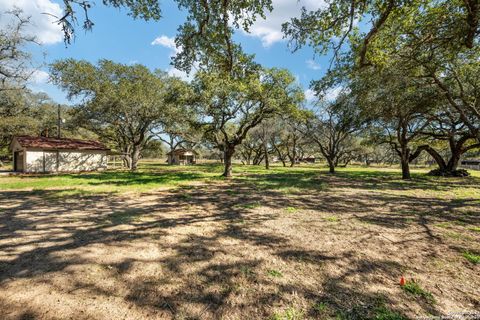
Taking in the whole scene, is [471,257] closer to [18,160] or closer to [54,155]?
[54,155]

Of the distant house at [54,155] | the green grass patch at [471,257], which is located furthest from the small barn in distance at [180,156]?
the green grass patch at [471,257]

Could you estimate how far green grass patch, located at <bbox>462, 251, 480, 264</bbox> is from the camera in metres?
3.73

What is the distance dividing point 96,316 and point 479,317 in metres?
4.24

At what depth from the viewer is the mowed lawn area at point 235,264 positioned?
2559mm

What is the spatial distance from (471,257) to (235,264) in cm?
419

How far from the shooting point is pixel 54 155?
21469 millimetres

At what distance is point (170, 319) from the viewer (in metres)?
2.37

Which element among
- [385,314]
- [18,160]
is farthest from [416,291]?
[18,160]

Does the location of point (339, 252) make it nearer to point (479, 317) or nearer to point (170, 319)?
point (479, 317)

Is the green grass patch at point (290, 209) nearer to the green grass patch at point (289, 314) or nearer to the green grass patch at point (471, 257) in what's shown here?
the green grass patch at point (471, 257)

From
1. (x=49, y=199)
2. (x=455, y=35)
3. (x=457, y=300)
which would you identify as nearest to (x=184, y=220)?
(x=457, y=300)

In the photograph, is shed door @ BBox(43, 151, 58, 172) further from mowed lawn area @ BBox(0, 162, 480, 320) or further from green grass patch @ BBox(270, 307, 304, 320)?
green grass patch @ BBox(270, 307, 304, 320)

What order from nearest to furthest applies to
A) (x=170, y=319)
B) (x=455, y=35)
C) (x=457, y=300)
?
(x=170, y=319) < (x=457, y=300) < (x=455, y=35)

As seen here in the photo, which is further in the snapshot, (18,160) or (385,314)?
(18,160)
